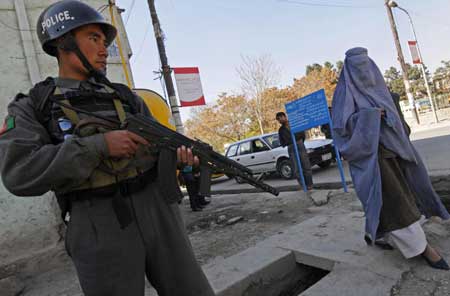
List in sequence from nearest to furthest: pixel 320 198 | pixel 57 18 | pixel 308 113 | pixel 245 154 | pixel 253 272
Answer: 1. pixel 57 18
2. pixel 253 272
3. pixel 320 198
4. pixel 308 113
5. pixel 245 154

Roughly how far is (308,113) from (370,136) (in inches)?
141

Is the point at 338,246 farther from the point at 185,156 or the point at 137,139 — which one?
the point at 137,139

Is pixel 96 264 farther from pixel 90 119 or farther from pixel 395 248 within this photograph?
pixel 395 248

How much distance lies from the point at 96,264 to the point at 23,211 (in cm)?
332

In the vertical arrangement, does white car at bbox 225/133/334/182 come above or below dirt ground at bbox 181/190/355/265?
above

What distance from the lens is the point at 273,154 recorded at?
9.46m

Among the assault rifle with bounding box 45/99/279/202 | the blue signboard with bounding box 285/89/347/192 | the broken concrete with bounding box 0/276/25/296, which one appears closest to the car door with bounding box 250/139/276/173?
the blue signboard with bounding box 285/89/347/192

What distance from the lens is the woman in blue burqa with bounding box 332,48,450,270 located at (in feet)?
7.55

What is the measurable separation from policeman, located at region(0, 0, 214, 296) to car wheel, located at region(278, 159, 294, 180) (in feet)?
25.3

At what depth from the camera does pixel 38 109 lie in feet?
4.23

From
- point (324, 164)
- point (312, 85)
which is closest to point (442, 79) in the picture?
point (312, 85)

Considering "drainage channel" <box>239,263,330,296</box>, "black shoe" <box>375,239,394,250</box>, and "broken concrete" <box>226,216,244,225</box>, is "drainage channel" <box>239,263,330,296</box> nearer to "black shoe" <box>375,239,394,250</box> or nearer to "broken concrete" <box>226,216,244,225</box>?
"black shoe" <box>375,239,394,250</box>

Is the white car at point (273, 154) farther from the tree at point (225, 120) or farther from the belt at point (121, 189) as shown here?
the tree at point (225, 120)

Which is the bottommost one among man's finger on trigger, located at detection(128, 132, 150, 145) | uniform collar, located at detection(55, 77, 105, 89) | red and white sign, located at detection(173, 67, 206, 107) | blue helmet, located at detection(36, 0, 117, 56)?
man's finger on trigger, located at detection(128, 132, 150, 145)
